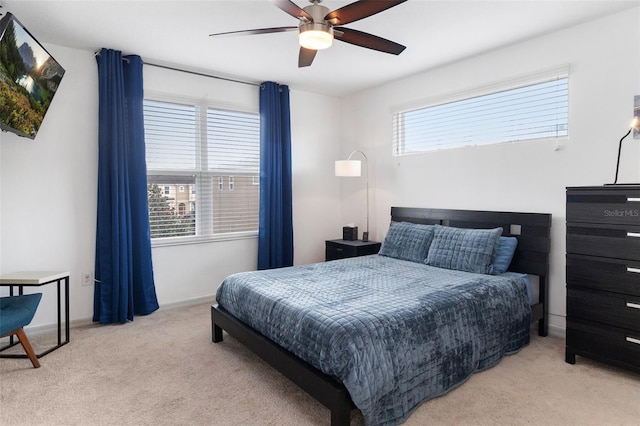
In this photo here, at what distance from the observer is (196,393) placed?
2342 mm

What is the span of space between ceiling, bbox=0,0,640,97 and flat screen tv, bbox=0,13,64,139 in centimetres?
36

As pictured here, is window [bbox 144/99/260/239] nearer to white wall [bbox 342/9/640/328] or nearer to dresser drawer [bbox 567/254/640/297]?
white wall [bbox 342/9/640/328]

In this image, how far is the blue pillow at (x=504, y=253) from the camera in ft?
10.7

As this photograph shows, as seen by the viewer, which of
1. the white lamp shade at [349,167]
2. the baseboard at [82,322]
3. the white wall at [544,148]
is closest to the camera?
the white wall at [544,148]

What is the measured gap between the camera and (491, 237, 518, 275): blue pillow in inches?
128

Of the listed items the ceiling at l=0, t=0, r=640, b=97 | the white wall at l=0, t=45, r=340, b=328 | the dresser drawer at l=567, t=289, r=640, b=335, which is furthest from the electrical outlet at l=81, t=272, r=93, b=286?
the dresser drawer at l=567, t=289, r=640, b=335

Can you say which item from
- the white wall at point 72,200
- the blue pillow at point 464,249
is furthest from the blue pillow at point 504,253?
the white wall at point 72,200

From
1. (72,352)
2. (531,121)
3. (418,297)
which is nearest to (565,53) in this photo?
(531,121)

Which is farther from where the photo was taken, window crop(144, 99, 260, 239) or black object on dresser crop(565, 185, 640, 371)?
window crop(144, 99, 260, 239)

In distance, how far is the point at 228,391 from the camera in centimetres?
237

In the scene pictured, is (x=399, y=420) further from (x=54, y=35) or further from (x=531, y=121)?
(x=54, y=35)

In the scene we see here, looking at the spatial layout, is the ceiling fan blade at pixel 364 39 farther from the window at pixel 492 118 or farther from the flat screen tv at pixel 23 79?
the flat screen tv at pixel 23 79

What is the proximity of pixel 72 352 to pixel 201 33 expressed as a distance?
9.16 feet

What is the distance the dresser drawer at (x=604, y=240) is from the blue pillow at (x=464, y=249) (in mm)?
641
